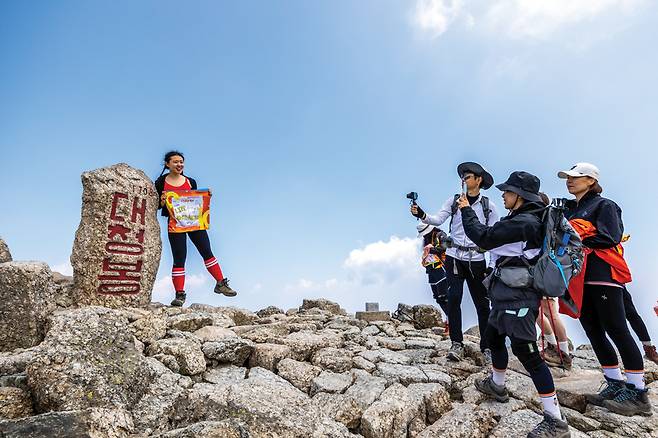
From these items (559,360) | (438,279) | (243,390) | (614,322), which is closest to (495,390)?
(614,322)

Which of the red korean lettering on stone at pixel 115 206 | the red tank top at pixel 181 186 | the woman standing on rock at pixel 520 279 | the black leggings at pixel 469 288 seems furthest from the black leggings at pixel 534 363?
the red tank top at pixel 181 186

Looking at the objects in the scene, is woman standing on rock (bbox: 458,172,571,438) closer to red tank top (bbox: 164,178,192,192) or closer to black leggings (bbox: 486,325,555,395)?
black leggings (bbox: 486,325,555,395)

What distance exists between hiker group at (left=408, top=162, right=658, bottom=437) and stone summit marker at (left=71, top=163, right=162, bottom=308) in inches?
216

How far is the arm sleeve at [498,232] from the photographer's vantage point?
413cm

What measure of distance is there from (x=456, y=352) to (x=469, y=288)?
1.05 m

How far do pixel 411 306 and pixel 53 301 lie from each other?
9.51 metres

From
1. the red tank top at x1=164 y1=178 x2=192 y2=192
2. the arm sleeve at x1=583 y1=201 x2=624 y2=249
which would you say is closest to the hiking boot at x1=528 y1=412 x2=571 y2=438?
the arm sleeve at x1=583 y1=201 x2=624 y2=249

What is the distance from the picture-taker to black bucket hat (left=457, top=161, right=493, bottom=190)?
220 inches

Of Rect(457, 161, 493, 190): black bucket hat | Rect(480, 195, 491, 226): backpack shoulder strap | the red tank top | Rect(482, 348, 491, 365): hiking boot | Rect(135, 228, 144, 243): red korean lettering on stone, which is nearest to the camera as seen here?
Rect(457, 161, 493, 190): black bucket hat

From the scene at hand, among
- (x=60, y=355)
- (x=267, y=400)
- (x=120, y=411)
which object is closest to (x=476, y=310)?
(x=267, y=400)

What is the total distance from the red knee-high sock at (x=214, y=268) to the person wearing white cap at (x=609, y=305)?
7.31m

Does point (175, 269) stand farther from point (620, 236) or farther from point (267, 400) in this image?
point (620, 236)

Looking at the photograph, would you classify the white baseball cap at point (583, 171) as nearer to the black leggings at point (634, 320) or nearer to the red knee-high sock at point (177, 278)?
the black leggings at point (634, 320)

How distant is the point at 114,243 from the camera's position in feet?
26.2
